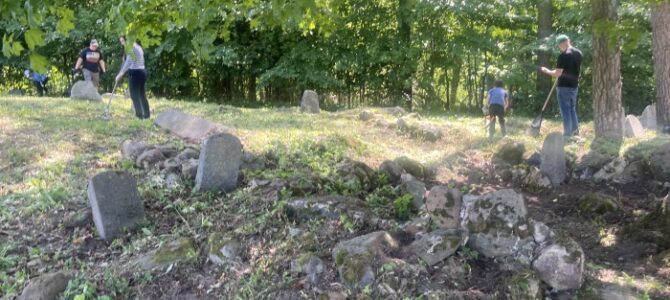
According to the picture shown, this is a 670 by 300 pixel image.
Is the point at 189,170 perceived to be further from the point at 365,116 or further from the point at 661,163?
the point at 365,116

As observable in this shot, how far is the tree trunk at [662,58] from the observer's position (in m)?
10.6

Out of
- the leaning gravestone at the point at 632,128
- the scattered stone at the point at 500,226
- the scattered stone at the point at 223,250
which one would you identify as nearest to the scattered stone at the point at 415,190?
the scattered stone at the point at 500,226

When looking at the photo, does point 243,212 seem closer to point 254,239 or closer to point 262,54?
point 254,239

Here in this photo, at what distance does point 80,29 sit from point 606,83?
1790 cm

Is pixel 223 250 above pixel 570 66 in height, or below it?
below

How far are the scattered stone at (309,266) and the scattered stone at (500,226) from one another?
3.79ft

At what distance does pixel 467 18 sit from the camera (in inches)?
742

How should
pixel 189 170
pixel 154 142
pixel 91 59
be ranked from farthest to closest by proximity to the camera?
pixel 91 59 < pixel 154 142 < pixel 189 170

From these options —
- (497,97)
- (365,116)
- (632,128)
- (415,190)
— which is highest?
(497,97)

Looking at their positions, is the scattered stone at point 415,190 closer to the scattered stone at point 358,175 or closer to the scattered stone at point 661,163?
the scattered stone at point 358,175

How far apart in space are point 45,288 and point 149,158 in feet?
8.10

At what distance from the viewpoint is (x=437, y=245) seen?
13.8 ft

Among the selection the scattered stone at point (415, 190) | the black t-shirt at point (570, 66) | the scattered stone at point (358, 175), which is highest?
the black t-shirt at point (570, 66)

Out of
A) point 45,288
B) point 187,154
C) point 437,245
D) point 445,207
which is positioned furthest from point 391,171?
point 45,288
